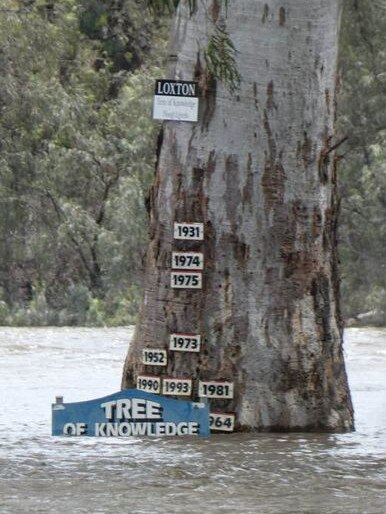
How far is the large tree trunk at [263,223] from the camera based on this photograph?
9938mm

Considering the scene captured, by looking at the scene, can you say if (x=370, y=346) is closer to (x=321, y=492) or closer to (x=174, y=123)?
(x=174, y=123)

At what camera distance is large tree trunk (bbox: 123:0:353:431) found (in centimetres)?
994

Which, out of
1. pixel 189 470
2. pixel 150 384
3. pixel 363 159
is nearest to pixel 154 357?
pixel 150 384

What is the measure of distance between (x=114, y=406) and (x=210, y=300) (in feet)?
2.85

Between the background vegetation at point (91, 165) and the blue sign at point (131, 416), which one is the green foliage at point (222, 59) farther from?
the background vegetation at point (91, 165)

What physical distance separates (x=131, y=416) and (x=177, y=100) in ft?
6.18

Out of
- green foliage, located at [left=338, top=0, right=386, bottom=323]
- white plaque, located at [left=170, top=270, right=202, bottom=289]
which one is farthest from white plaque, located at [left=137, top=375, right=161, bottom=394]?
green foliage, located at [left=338, top=0, right=386, bottom=323]

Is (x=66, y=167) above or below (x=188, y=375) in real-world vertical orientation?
above

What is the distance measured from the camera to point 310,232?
32.8ft

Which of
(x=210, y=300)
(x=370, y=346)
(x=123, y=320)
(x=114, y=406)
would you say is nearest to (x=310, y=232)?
(x=210, y=300)

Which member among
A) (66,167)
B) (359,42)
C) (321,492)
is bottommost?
(321,492)

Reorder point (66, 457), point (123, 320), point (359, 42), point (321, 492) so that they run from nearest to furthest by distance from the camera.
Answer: point (321, 492)
point (66, 457)
point (123, 320)
point (359, 42)

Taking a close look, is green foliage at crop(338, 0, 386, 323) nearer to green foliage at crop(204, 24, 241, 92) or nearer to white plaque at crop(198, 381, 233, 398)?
white plaque at crop(198, 381, 233, 398)

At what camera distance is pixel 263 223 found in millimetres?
9969
